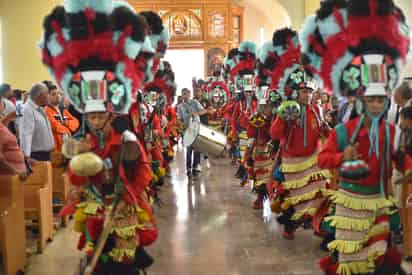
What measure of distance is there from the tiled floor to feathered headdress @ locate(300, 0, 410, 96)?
2.17 meters

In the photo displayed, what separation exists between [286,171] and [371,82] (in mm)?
2373

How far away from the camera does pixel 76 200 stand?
3.78 metres

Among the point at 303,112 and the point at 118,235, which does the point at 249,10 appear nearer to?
the point at 303,112

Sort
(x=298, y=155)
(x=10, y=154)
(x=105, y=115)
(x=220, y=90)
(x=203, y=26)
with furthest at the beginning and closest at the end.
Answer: (x=203, y=26) < (x=220, y=90) < (x=298, y=155) < (x=10, y=154) < (x=105, y=115)

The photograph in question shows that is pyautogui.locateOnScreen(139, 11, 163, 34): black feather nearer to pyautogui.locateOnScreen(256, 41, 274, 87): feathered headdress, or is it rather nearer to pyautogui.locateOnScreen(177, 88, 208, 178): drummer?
pyautogui.locateOnScreen(256, 41, 274, 87): feathered headdress

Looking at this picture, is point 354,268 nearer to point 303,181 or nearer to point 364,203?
point 364,203

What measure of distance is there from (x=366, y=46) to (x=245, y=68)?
21.3ft

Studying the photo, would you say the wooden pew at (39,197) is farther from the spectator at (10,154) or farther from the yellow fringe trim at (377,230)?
the yellow fringe trim at (377,230)

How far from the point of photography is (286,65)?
6.36 m

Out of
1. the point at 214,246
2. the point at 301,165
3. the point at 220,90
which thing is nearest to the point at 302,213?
the point at 301,165

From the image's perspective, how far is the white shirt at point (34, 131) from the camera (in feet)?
20.4

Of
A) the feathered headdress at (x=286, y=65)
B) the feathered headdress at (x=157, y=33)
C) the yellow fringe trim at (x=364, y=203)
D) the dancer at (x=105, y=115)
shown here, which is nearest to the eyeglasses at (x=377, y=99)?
the yellow fringe trim at (x=364, y=203)

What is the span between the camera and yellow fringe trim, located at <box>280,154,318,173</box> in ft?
18.5

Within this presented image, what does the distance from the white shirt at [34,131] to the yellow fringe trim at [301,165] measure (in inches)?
116
